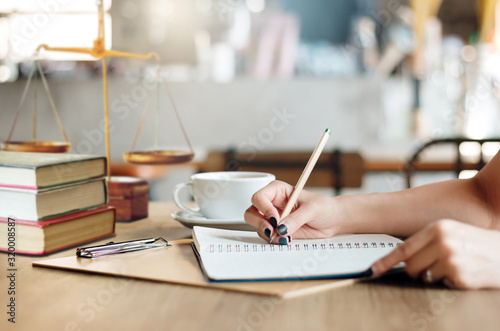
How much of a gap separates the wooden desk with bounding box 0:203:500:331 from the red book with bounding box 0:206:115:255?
128 mm

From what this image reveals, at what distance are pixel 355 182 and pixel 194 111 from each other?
177 cm

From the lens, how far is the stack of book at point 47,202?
677 millimetres

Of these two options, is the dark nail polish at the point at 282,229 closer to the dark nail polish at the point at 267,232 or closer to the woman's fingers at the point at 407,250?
the dark nail polish at the point at 267,232

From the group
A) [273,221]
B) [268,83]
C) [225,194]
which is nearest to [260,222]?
[273,221]

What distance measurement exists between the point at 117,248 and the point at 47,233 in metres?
0.10

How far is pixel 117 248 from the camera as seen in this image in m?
0.66

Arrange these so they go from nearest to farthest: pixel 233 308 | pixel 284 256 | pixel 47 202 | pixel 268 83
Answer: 1. pixel 233 308
2. pixel 284 256
3. pixel 47 202
4. pixel 268 83

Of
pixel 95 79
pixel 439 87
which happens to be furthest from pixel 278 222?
pixel 439 87

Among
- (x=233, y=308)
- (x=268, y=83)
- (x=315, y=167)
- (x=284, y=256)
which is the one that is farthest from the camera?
(x=268, y=83)

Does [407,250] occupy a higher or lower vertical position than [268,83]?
lower

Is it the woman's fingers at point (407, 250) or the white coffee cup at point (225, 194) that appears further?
the white coffee cup at point (225, 194)

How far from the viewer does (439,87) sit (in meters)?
3.12

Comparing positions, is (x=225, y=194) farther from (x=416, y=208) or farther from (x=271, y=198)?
(x=416, y=208)

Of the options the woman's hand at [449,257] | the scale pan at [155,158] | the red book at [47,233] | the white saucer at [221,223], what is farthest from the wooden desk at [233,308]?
the scale pan at [155,158]
